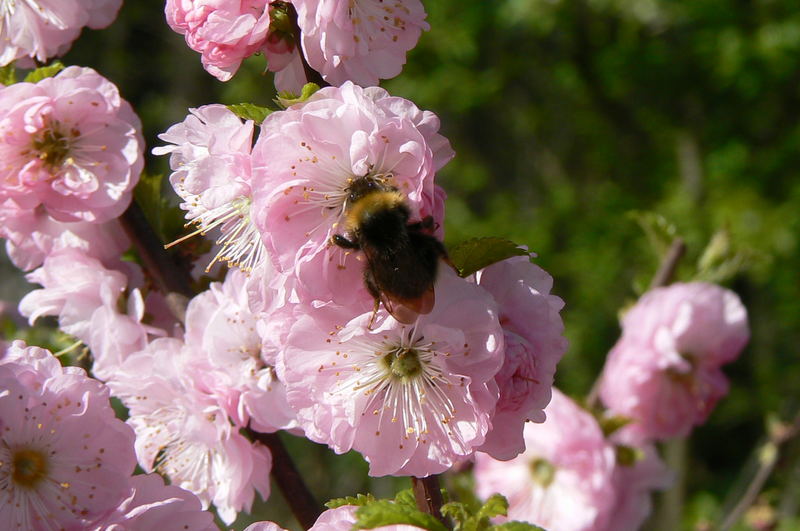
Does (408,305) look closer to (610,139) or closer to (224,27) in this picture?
(224,27)

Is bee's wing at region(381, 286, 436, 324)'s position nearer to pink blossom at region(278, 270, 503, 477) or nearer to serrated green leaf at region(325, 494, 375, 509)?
pink blossom at region(278, 270, 503, 477)

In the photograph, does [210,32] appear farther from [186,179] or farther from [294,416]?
[294,416]

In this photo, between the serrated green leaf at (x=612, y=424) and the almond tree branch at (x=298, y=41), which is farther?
the serrated green leaf at (x=612, y=424)

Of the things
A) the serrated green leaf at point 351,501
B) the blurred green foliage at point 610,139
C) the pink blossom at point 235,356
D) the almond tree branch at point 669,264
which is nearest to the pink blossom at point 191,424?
the pink blossom at point 235,356

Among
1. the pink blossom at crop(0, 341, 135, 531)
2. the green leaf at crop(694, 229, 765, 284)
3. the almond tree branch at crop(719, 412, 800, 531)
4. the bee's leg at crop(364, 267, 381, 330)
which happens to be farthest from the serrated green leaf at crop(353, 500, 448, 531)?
the almond tree branch at crop(719, 412, 800, 531)

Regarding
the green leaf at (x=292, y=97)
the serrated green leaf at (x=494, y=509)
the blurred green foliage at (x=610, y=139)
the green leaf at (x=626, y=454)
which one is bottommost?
the blurred green foliage at (x=610, y=139)

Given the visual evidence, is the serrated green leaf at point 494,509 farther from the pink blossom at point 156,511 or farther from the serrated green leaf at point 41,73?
the serrated green leaf at point 41,73
